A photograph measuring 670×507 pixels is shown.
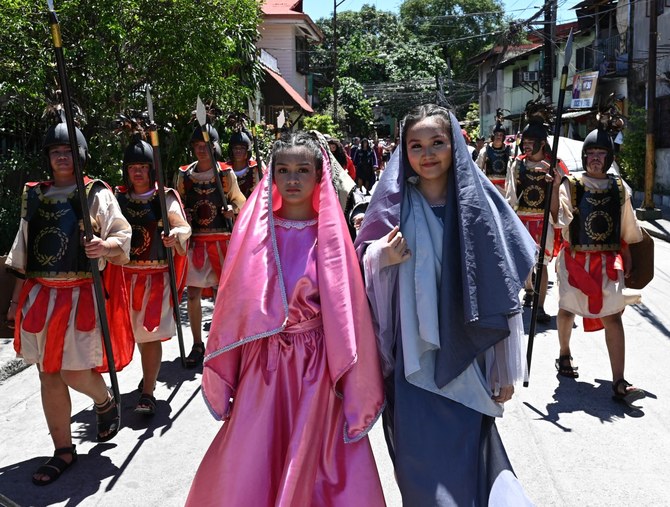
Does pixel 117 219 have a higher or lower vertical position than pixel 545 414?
higher

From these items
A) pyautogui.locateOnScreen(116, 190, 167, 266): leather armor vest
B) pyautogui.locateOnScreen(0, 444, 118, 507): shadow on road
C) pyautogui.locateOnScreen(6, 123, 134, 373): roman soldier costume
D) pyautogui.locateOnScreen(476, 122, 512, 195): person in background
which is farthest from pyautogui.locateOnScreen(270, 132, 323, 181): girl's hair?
pyautogui.locateOnScreen(476, 122, 512, 195): person in background

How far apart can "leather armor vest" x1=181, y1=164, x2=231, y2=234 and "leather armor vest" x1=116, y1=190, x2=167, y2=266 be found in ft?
3.78

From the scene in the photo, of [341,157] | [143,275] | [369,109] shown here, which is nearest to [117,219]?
[143,275]

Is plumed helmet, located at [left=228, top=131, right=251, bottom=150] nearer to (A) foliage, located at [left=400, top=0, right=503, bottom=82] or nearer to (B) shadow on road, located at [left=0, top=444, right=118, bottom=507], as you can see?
(B) shadow on road, located at [left=0, top=444, right=118, bottom=507]

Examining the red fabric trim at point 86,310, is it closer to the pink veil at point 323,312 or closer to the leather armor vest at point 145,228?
the leather armor vest at point 145,228

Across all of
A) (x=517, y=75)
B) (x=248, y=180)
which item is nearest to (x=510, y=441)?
(x=248, y=180)

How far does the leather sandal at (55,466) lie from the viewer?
430 centimetres

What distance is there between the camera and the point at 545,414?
5.24m

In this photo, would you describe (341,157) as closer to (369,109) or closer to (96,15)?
(96,15)

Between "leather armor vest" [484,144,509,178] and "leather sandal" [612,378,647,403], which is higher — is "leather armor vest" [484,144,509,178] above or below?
above

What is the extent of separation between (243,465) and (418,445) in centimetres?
71

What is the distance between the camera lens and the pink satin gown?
2.96m

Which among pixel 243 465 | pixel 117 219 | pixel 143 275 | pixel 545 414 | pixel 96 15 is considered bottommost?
pixel 545 414

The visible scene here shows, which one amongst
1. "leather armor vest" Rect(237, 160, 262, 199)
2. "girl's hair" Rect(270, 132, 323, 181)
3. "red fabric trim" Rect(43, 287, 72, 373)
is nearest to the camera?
"girl's hair" Rect(270, 132, 323, 181)
